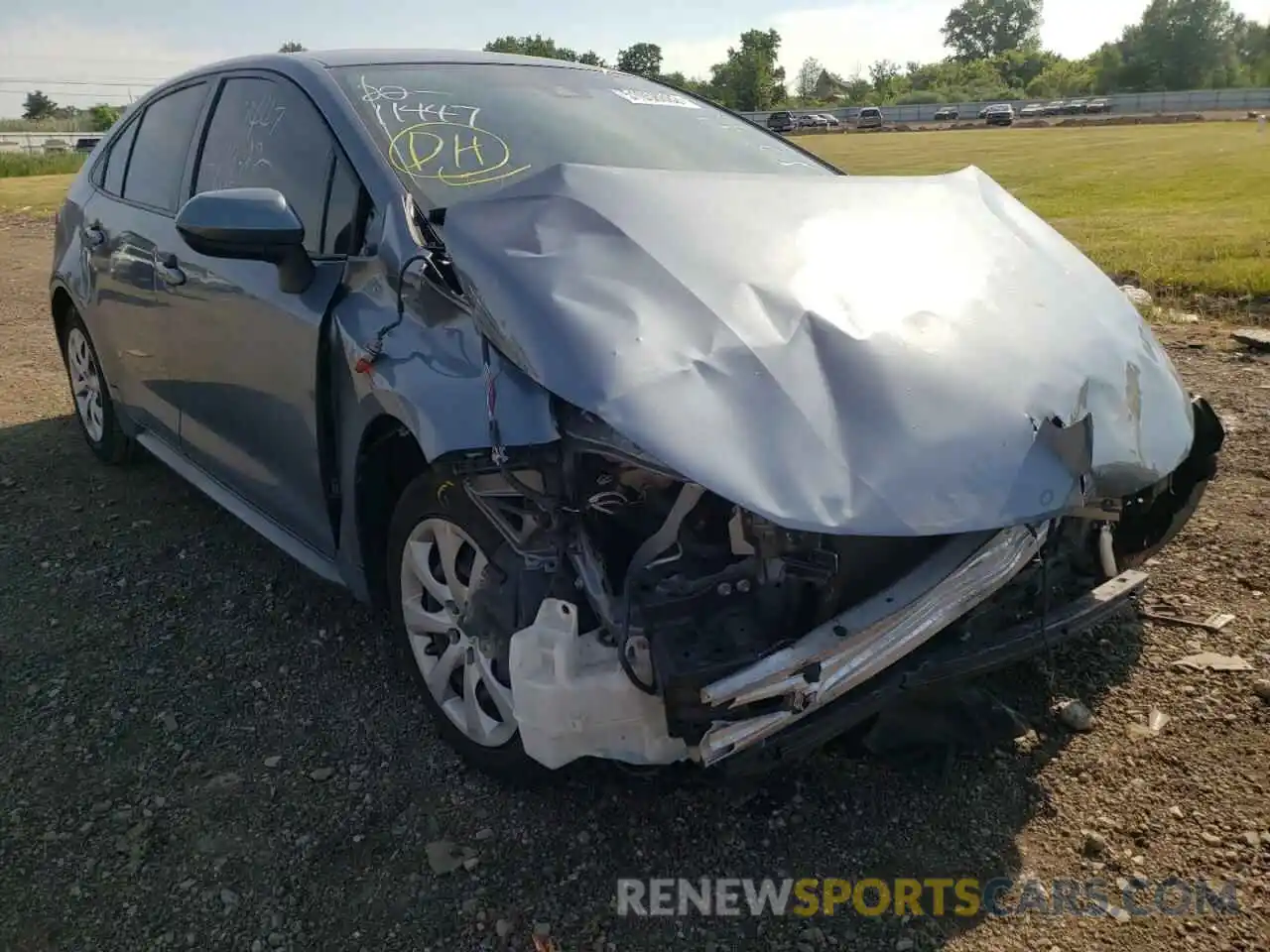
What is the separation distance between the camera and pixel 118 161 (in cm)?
475

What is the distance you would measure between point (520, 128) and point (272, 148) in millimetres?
834

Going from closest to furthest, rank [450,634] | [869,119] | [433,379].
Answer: [433,379], [450,634], [869,119]

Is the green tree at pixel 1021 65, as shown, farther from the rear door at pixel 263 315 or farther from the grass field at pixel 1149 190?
the rear door at pixel 263 315

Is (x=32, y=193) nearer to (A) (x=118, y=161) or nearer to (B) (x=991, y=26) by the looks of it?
(A) (x=118, y=161)

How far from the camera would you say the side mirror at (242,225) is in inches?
112

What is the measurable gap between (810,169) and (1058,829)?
7.79 feet

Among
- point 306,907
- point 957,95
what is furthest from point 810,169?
point 957,95

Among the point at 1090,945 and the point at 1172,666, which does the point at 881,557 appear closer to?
the point at 1090,945

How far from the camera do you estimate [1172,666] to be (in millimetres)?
3176

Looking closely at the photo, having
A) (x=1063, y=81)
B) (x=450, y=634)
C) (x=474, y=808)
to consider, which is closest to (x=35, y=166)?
(x=450, y=634)

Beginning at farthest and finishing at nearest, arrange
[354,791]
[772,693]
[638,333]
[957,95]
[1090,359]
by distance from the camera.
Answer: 1. [957,95]
2. [354,791]
3. [1090,359]
4. [638,333]
5. [772,693]

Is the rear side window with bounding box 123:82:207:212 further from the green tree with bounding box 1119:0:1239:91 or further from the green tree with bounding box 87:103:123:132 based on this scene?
the green tree with bounding box 1119:0:1239:91

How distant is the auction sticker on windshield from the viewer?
3861 mm

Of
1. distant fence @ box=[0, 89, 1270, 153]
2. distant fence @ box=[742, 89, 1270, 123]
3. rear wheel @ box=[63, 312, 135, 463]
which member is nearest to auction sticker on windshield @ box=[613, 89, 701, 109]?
rear wheel @ box=[63, 312, 135, 463]
